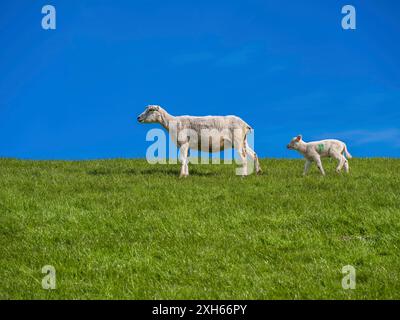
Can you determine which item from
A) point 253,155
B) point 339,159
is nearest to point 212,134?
point 253,155

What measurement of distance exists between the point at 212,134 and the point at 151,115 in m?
2.59

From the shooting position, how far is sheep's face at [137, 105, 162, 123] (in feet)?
70.4

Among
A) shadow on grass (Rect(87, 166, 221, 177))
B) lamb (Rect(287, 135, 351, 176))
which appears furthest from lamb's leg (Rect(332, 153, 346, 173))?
shadow on grass (Rect(87, 166, 221, 177))

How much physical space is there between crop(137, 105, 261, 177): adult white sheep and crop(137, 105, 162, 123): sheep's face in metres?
0.65

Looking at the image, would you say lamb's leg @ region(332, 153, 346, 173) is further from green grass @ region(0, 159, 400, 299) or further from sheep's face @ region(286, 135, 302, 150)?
sheep's face @ region(286, 135, 302, 150)

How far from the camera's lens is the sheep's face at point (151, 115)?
Result: 21.5 metres

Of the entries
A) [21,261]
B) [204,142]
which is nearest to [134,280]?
[21,261]

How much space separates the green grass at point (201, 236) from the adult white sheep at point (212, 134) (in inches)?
76.9

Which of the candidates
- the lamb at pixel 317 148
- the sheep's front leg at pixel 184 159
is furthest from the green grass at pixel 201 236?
the lamb at pixel 317 148

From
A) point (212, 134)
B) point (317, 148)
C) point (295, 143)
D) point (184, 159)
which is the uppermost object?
point (212, 134)

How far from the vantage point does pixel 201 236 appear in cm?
1248

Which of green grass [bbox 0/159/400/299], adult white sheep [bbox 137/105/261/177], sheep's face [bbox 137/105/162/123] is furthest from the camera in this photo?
sheep's face [bbox 137/105/162/123]

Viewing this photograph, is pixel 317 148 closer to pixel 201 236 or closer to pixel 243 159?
pixel 243 159
